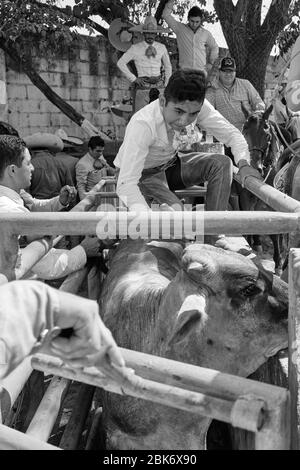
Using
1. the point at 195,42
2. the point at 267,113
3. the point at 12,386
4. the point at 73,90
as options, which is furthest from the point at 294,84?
the point at 73,90

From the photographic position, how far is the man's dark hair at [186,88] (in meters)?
3.47

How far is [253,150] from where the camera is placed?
6.29m

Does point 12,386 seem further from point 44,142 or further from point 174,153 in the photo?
point 44,142

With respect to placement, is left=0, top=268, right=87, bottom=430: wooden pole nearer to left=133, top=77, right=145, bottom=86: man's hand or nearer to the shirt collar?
the shirt collar

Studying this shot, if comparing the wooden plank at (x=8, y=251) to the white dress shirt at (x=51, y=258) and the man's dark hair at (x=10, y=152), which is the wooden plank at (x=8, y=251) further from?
the man's dark hair at (x=10, y=152)

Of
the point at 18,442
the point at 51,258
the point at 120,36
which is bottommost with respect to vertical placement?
the point at 51,258

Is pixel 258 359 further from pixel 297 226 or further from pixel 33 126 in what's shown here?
pixel 33 126

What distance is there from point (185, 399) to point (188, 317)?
2.22 ft

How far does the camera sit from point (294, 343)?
1.89 metres

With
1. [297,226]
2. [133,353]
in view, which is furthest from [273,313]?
[133,353]

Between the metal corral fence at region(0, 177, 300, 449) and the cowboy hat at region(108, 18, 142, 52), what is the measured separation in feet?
27.0

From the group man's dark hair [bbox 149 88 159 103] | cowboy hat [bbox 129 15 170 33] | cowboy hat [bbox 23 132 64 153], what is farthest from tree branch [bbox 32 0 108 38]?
cowboy hat [bbox 23 132 64 153]

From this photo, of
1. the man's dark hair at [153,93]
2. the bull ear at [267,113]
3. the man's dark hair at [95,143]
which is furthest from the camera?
the man's dark hair at [153,93]

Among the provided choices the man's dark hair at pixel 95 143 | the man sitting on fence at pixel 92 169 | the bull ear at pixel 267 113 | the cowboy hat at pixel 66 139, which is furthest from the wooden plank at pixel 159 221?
the cowboy hat at pixel 66 139
